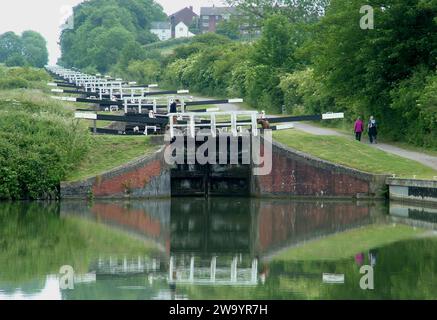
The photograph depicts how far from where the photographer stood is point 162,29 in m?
166

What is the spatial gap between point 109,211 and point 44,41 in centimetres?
14709

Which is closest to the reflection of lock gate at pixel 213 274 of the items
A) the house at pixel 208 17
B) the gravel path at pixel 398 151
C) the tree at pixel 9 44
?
the gravel path at pixel 398 151

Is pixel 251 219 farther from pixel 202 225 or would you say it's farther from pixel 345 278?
pixel 345 278

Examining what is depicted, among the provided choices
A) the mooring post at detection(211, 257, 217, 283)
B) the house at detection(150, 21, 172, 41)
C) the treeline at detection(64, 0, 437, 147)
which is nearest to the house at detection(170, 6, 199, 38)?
the house at detection(150, 21, 172, 41)

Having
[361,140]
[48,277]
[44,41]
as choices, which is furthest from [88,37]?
[48,277]

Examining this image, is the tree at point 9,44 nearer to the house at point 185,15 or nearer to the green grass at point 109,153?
the house at point 185,15

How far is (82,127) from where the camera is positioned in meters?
40.1

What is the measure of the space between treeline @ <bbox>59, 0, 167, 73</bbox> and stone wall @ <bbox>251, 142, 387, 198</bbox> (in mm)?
71548

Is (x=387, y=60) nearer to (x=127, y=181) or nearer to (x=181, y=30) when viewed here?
(x=127, y=181)

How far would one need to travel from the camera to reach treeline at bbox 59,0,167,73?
12000cm

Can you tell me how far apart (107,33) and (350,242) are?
94.8 metres

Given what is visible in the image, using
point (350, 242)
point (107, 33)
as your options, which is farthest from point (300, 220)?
point (107, 33)

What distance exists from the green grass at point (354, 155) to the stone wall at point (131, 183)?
13.4 feet

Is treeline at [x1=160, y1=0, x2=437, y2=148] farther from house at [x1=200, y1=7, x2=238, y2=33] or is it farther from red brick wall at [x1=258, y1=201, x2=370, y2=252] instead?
house at [x1=200, y1=7, x2=238, y2=33]
